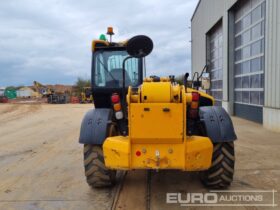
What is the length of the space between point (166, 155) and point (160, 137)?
262 mm

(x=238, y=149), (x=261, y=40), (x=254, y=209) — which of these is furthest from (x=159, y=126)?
(x=261, y=40)

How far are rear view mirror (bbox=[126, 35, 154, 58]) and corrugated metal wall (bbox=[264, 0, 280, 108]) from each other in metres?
8.47

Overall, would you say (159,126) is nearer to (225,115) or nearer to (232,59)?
(225,115)

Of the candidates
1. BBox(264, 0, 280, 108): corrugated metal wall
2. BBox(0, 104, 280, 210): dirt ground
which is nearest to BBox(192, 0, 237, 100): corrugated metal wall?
BBox(264, 0, 280, 108): corrugated metal wall

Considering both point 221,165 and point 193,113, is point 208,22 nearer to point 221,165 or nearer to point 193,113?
point 221,165

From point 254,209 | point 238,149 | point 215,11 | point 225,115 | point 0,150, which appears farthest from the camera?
point 215,11

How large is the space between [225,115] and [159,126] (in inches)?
51.6

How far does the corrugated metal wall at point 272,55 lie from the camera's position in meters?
12.9

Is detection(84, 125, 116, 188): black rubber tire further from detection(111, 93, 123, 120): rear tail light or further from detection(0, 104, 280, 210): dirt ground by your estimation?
detection(111, 93, 123, 120): rear tail light

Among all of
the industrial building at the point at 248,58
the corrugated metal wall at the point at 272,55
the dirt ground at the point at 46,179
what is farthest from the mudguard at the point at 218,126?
the corrugated metal wall at the point at 272,55

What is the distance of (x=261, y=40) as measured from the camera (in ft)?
49.3

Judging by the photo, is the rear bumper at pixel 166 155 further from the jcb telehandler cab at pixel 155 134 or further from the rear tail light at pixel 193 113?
the rear tail light at pixel 193 113

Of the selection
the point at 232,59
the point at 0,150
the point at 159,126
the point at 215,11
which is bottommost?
the point at 0,150

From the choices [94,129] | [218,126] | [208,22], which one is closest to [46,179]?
[94,129]
